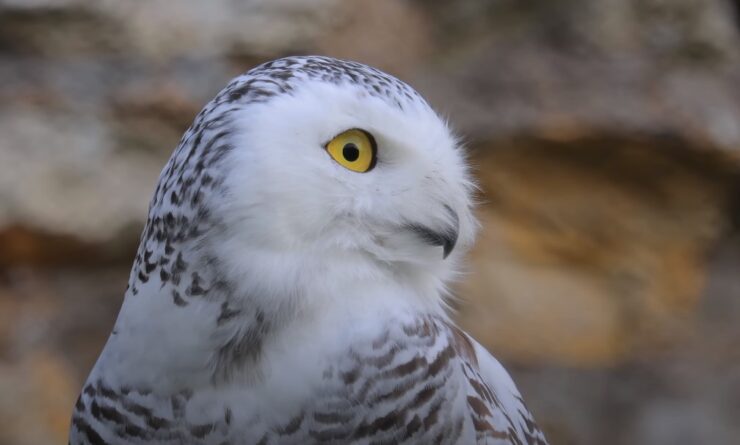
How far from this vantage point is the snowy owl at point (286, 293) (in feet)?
3.82

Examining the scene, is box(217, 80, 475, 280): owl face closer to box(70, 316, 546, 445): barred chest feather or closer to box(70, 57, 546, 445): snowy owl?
box(70, 57, 546, 445): snowy owl

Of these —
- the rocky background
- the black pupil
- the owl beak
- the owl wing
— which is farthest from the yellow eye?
the rocky background

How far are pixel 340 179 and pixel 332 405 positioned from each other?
27 cm

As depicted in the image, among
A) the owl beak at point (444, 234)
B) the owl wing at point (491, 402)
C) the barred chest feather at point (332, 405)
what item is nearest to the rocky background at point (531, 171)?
the owl wing at point (491, 402)

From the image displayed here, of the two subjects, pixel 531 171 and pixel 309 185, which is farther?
pixel 531 171

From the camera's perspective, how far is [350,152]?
121 cm

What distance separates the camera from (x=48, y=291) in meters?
2.30

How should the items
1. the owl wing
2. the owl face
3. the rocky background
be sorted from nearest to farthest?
the owl face, the owl wing, the rocky background

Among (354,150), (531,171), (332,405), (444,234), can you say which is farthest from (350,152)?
(531,171)

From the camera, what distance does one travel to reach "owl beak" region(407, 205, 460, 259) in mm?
1281

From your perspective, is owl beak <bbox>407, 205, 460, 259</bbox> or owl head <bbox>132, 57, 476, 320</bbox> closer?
owl head <bbox>132, 57, 476, 320</bbox>

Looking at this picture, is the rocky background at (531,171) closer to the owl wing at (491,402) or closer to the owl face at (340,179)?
the owl wing at (491,402)

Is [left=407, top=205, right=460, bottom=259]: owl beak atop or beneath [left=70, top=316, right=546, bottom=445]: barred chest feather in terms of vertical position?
atop

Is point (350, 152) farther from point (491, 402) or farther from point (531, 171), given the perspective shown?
point (531, 171)
